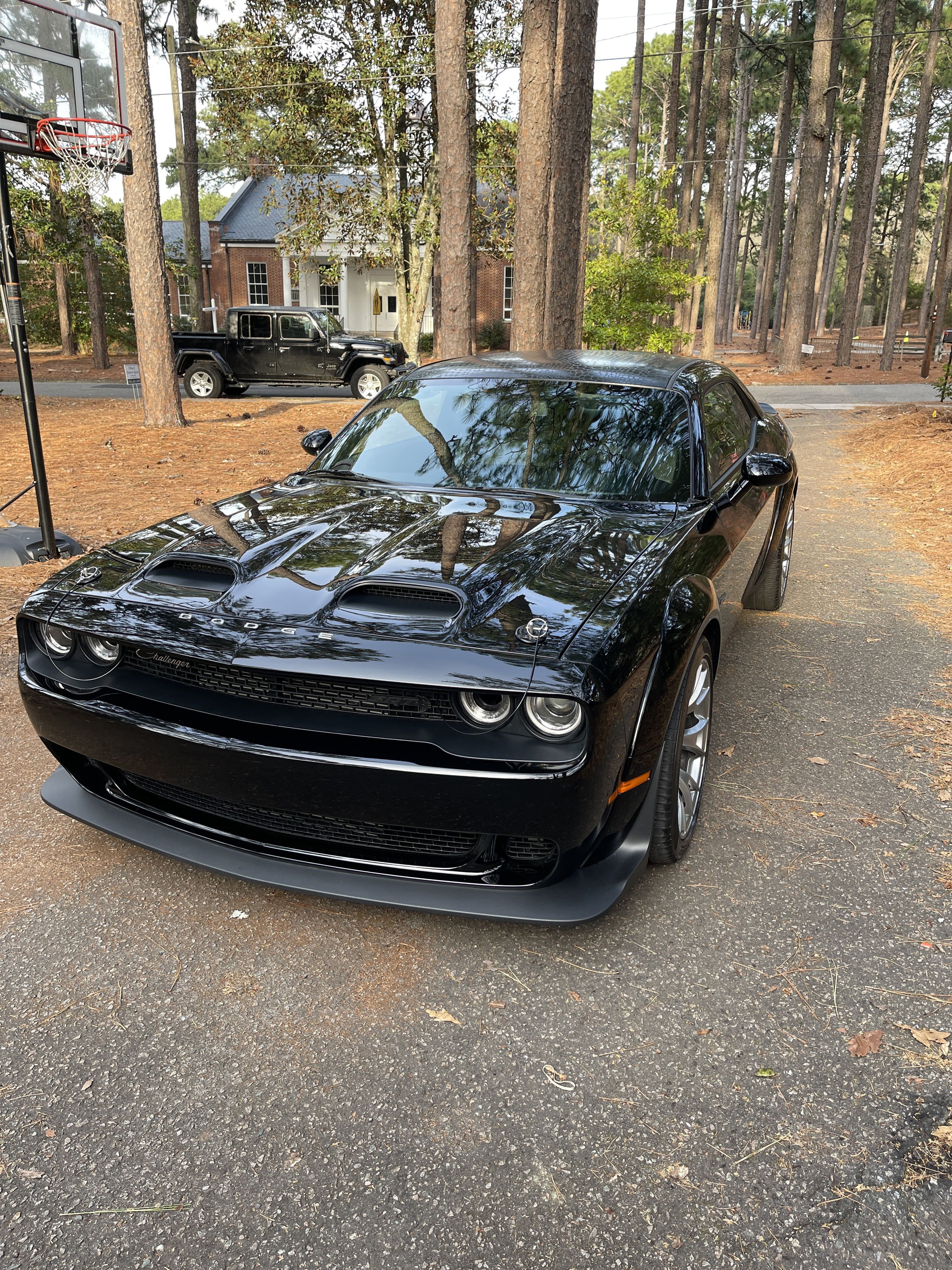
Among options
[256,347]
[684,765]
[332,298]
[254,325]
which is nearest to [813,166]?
[254,325]

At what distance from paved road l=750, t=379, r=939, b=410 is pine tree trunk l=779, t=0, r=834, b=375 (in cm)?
248

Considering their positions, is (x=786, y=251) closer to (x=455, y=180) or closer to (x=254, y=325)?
(x=254, y=325)

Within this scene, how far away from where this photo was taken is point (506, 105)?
69.9ft

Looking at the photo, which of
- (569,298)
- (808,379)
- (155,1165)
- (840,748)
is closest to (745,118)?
(808,379)

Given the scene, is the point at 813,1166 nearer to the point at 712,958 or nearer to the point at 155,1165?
the point at 712,958

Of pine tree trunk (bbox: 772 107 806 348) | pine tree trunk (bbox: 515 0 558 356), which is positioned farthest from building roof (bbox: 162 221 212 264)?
pine tree trunk (bbox: 772 107 806 348)

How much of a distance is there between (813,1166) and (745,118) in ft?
160

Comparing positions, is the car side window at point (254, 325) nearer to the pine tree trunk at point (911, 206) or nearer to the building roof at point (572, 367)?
the building roof at point (572, 367)

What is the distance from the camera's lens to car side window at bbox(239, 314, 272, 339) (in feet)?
63.4

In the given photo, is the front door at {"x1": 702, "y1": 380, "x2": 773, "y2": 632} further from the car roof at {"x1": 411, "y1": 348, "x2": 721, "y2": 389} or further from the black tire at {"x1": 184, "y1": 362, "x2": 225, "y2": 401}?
the black tire at {"x1": 184, "y1": 362, "x2": 225, "y2": 401}

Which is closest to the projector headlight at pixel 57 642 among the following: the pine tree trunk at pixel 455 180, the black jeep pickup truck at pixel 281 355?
the pine tree trunk at pixel 455 180

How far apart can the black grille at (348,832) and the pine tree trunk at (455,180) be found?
33.2 feet

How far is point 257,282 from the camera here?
1452 inches

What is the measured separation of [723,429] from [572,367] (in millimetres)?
743
